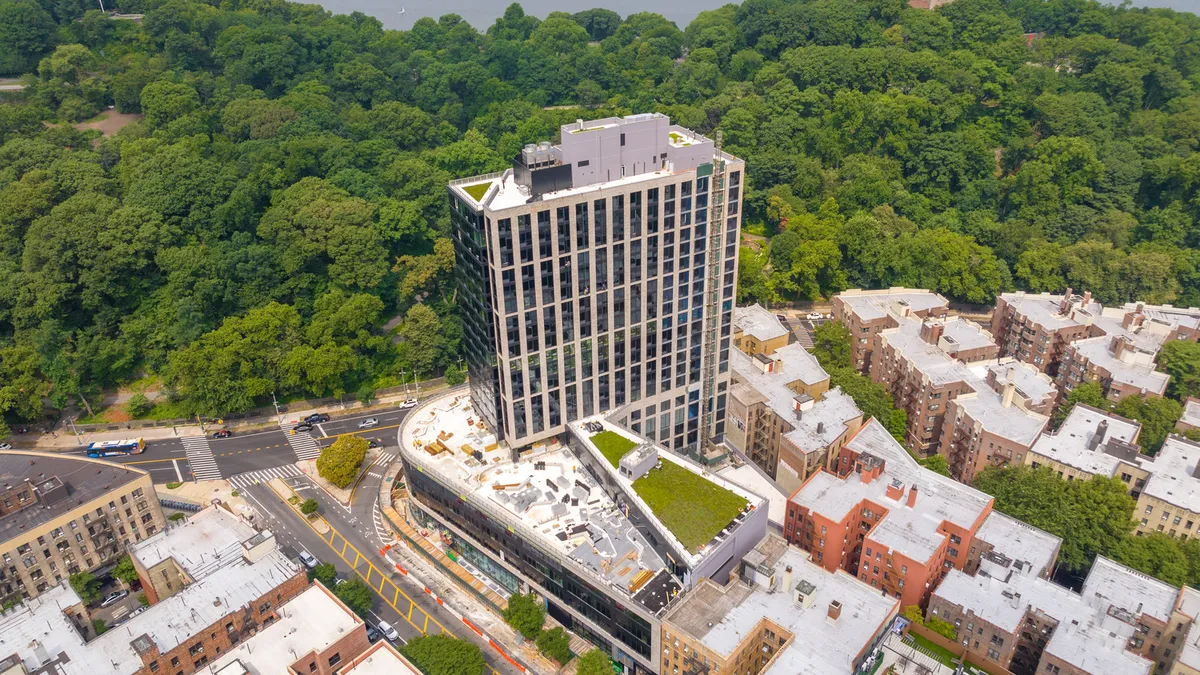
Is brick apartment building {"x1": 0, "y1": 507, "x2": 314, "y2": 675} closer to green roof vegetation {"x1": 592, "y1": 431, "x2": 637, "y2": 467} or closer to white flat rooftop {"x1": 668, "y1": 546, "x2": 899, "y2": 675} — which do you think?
green roof vegetation {"x1": 592, "y1": 431, "x2": 637, "y2": 467}

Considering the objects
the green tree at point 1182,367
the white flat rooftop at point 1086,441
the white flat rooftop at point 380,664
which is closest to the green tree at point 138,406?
the white flat rooftop at point 380,664

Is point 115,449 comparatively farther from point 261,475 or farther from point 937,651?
point 937,651

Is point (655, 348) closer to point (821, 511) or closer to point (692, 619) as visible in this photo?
point (821, 511)

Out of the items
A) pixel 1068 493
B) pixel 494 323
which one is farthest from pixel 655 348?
pixel 1068 493

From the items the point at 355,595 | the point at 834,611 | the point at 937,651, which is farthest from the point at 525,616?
the point at 937,651

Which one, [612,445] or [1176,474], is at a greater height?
[612,445]
